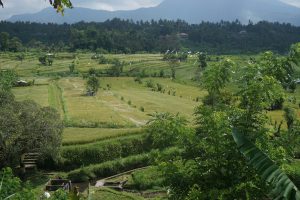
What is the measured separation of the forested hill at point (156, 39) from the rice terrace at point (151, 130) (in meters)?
32.1

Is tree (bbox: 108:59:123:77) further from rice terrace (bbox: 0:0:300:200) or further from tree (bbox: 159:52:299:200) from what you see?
tree (bbox: 159:52:299:200)

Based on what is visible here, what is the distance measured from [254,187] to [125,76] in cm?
7359

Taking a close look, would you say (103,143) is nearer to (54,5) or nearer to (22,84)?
(54,5)

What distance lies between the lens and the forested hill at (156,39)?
12850cm

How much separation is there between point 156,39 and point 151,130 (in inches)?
5492

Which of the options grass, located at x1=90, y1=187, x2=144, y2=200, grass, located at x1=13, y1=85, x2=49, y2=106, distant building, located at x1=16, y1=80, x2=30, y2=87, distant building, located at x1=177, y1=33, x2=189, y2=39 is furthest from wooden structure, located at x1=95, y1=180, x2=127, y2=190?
distant building, located at x1=177, y1=33, x2=189, y2=39

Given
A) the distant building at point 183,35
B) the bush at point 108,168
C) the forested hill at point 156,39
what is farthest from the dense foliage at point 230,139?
the distant building at point 183,35

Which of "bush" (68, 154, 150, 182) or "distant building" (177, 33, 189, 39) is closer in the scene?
"bush" (68, 154, 150, 182)

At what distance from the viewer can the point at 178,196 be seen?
861 cm

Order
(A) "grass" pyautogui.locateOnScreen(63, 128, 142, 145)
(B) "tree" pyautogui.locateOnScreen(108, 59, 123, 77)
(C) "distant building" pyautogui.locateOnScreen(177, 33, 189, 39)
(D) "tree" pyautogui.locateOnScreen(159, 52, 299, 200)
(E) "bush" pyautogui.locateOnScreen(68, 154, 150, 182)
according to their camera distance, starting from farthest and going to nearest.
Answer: (C) "distant building" pyautogui.locateOnScreen(177, 33, 189, 39) → (B) "tree" pyautogui.locateOnScreen(108, 59, 123, 77) → (A) "grass" pyautogui.locateOnScreen(63, 128, 142, 145) → (E) "bush" pyautogui.locateOnScreen(68, 154, 150, 182) → (D) "tree" pyautogui.locateOnScreen(159, 52, 299, 200)

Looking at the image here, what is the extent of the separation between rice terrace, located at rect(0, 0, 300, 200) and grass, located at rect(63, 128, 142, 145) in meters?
0.08

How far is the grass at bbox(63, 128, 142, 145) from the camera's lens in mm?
33719

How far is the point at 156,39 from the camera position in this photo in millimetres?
147875

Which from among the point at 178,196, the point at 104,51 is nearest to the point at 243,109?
the point at 178,196
